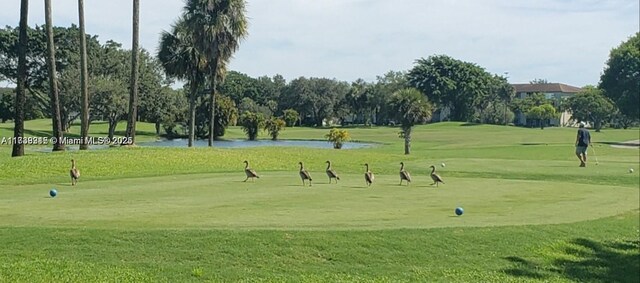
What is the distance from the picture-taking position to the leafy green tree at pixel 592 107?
415 feet

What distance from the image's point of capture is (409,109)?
55.9 meters

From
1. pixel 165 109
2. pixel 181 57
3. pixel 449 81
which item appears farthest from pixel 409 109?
pixel 449 81

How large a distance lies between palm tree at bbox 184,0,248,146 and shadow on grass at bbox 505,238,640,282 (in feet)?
118

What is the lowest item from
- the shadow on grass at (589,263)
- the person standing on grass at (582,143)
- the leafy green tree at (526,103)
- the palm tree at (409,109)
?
the shadow on grass at (589,263)

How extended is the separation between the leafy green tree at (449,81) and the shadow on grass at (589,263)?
119 m

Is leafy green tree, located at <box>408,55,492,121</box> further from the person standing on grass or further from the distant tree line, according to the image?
the person standing on grass

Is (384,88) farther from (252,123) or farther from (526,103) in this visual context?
(252,123)

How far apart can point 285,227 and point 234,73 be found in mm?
152549

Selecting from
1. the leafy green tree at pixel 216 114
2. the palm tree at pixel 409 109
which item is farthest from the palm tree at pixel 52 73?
the leafy green tree at pixel 216 114

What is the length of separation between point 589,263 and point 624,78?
7906cm

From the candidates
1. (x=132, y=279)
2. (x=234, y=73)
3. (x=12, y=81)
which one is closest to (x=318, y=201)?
(x=132, y=279)

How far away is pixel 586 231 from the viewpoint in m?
15.2

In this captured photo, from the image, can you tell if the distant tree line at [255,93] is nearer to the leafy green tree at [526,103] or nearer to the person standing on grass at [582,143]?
the leafy green tree at [526,103]

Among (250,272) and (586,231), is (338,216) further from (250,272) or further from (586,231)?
(586,231)
